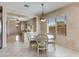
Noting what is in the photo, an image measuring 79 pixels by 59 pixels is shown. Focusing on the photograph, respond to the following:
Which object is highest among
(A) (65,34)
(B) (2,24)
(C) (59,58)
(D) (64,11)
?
(D) (64,11)

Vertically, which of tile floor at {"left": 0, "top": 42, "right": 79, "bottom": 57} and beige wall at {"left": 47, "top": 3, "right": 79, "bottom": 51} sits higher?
beige wall at {"left": 47, "top": 3, "right": 79, "bottom": 51}

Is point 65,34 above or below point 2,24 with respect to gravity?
below

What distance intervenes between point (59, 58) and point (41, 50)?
1.73 metres

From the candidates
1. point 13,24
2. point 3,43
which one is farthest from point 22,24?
point 3,43

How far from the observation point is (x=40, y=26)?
13.3 meters

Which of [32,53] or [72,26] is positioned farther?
[72,26]

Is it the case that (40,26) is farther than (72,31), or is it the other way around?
(40,26)

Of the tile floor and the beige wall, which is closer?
the tile floor

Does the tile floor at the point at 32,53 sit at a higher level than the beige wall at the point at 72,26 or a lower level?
lower

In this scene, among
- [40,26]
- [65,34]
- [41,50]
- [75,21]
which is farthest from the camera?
[40,26]

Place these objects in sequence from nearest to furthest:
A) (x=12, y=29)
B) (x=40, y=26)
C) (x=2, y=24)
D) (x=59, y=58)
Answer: (x=59, y=58), (x=2, y=24), (x=40, y=26), (x=12, y=29)

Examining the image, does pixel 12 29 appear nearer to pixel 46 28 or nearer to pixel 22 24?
pixel 22 24

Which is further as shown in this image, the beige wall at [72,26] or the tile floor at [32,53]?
the beige wall at [72,26]

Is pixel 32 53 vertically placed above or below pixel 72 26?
below
